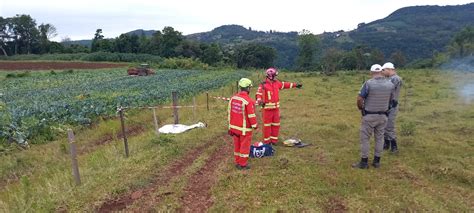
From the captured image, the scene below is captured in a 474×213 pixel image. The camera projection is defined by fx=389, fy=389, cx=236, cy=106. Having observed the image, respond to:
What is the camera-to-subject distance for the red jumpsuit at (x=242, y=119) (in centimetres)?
794

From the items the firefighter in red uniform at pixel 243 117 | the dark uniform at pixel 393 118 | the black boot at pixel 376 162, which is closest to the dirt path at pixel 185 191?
the firefighter in red uniform at pixel 243 117

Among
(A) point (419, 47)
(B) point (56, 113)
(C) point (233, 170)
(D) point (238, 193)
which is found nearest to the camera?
(D) point (238, 193)

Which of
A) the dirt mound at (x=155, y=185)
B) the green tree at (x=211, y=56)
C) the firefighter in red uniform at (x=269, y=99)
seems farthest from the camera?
the green tree at (x=211, y=56)

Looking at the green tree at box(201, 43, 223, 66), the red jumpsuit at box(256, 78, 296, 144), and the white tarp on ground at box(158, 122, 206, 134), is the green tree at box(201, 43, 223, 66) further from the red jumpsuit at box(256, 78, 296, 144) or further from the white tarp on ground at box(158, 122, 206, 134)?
the red jumpsuit at box(256, 78, 296, 144)

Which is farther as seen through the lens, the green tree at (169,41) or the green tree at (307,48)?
the green tree at (169,41)

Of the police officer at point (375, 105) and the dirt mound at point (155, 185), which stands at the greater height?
the police officer at point (375, 105)

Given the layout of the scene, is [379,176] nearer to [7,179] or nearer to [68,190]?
[68,190]

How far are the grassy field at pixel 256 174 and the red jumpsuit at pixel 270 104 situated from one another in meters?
0.47

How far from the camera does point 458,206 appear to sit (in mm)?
6223

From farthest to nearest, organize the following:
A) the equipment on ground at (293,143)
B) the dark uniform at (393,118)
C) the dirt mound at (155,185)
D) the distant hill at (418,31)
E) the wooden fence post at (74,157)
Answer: the distant hill at (418,31)
the equipment on ground at (293,143)
the dark uniform at (393,118)
the wooden fence post at (74,157)
the dirt mound at (155,185)

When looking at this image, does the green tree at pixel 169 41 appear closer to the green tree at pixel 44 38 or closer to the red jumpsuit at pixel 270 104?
the green tree at pixel 44 38

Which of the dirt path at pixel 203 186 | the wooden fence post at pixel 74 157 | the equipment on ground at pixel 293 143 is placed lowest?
the dirt path at pixel 203 186

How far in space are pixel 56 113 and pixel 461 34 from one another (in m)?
76.2

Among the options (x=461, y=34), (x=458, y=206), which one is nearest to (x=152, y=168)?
(x=458, y=206)
